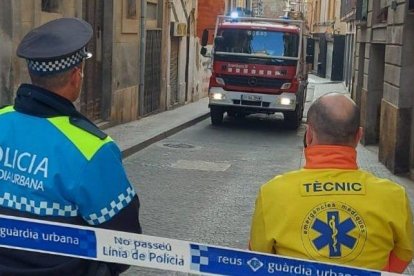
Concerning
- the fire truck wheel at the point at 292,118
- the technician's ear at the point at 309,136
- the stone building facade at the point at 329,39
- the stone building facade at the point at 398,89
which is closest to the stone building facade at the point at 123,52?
the fire truck wheel at the point at 292,118

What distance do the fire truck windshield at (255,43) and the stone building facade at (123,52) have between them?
88.3 inches

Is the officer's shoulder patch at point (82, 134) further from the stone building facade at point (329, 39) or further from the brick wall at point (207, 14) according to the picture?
the stone building facade at point (329, 39)

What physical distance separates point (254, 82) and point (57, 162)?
50.9ft

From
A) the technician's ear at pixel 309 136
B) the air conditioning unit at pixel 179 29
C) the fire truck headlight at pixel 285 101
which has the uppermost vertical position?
the air conditioning unit at pixel 179 29

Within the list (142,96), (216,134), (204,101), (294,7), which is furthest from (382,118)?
(294,7)

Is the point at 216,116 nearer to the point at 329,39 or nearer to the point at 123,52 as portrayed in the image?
the point at 123,52

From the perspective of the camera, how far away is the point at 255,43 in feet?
58.6

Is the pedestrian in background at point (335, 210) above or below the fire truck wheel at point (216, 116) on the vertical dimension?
above

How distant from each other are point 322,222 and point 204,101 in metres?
24.7

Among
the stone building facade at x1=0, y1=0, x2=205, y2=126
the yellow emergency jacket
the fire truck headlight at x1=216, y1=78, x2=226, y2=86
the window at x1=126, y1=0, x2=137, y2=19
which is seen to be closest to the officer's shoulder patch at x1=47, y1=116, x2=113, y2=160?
the yellow emergency jacket

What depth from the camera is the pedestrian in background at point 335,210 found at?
241 cm

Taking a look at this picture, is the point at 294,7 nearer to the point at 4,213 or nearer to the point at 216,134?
the point at 216,134

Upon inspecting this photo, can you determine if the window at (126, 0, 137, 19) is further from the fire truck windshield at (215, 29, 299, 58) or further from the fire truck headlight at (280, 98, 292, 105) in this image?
the fire truck headlight at (280, 98, 292, 105)

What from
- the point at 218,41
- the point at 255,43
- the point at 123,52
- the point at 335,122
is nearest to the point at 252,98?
the point at 255,43
